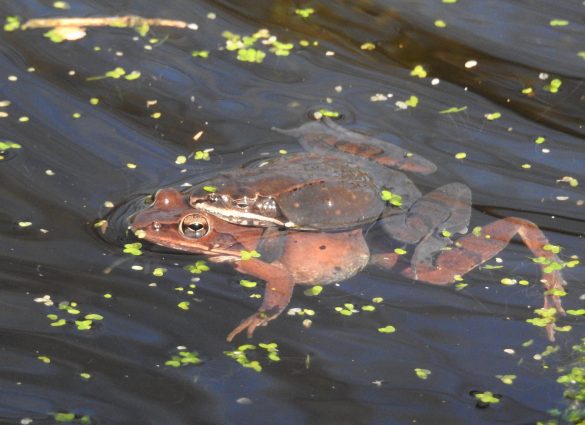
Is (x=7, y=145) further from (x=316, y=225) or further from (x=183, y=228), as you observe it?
(x=316, y=225)

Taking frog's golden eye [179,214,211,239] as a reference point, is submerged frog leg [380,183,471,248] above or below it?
above

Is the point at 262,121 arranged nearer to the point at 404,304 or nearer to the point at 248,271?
the point at 248,271

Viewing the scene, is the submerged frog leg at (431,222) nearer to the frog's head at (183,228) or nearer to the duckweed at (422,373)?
the duckweed at (422,373)

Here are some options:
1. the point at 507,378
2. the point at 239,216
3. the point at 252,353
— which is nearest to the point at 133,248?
the point at 239,216

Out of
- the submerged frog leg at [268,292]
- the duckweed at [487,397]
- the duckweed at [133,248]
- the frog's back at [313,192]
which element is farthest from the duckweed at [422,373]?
the duckweed at [133,248]

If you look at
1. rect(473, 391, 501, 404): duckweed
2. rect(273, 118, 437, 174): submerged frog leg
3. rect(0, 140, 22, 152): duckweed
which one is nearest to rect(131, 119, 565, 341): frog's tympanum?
rect(273, 118, 437, 174): submerged frog leg

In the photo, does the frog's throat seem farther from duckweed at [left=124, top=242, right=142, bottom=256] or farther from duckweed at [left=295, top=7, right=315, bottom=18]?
duckweed at [left=295, top=7, right=315, bottom=18]
